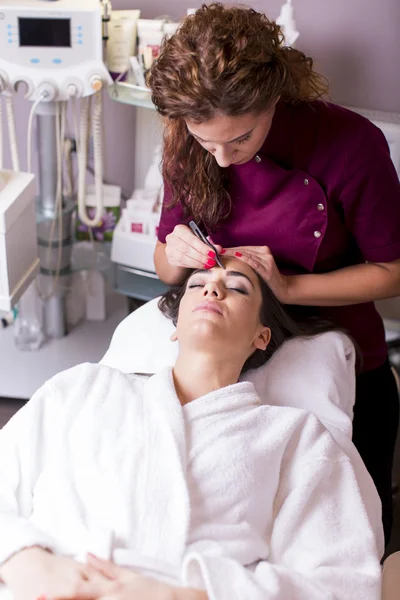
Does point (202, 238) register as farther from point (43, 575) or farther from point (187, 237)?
point (43, 575)

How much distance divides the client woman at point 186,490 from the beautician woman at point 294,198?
9.2 inches

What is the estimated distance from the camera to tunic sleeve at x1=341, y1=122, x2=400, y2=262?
5.18ft

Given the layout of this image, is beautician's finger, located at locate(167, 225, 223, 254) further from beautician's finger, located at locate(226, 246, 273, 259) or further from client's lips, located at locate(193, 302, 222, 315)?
client's lips, located at locate(193, 302, 222, 315)

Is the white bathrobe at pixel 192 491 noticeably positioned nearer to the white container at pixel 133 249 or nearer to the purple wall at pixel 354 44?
the white container at pixel 133 249

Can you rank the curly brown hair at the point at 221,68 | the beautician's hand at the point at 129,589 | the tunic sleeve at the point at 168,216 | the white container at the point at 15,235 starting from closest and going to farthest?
the beautician's hand at the point at 129,589
the curly brown hair at the point at 221,68
the tunic sleeve at the point at 168,216
the white container at the point at 15,235

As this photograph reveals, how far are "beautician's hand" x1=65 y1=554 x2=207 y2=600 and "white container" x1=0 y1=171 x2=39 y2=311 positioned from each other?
3.26ft

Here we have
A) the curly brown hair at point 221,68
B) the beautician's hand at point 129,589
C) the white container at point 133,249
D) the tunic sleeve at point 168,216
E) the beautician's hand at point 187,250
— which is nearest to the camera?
the beautician's hand at point 129,589

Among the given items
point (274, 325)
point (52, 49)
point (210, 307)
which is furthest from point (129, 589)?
point (52, 49)

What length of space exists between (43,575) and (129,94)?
4.83 feet

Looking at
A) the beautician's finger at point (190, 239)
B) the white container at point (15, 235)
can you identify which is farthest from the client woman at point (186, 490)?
the white container at point (15, 235)

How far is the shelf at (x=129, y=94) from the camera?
87.4 inches

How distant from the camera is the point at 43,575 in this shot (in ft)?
3.91

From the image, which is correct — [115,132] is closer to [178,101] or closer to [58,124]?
[58,124]

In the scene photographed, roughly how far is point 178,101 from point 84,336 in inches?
56.9
